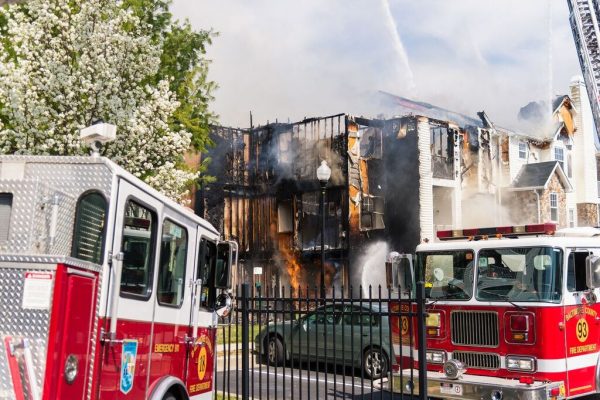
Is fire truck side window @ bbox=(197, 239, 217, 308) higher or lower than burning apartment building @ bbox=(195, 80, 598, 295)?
lower

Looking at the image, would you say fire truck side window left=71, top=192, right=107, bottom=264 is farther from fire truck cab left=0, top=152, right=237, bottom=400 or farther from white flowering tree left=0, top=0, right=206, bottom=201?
white flowering tree left=0, top=0, right=206, bottom=201

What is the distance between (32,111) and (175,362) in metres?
8.06

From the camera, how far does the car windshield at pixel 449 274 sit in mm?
9180

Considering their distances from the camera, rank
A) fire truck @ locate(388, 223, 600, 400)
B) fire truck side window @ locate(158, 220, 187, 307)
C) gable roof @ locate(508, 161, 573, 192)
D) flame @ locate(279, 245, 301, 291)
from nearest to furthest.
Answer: fire truck side window @ locate(158, 220, 187, 307) < fire truck @ locate(388, 223, 600, 400) < flame @ locate(279, 245, 301, 291) < gable roof @ locate(508, 161, 573, 192)

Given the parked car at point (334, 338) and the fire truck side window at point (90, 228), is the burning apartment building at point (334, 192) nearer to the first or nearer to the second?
the parked car at point (334, 338)

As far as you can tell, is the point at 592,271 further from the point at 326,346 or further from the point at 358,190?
the point at 358,190

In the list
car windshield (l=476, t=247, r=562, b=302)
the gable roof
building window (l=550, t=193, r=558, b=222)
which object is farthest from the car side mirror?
building window (l=550, t=193, r=558, b=222)

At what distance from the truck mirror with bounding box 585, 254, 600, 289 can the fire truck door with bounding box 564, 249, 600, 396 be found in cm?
7

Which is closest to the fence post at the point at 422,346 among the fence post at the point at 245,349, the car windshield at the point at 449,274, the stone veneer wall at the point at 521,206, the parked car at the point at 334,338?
the parked car at the point at 334,338

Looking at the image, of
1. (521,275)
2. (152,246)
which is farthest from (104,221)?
(521,275)

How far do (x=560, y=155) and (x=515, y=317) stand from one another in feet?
108

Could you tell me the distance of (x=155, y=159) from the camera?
1436 cm

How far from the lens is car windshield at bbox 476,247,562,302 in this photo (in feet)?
27.7

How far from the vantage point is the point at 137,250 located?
5.50 m
